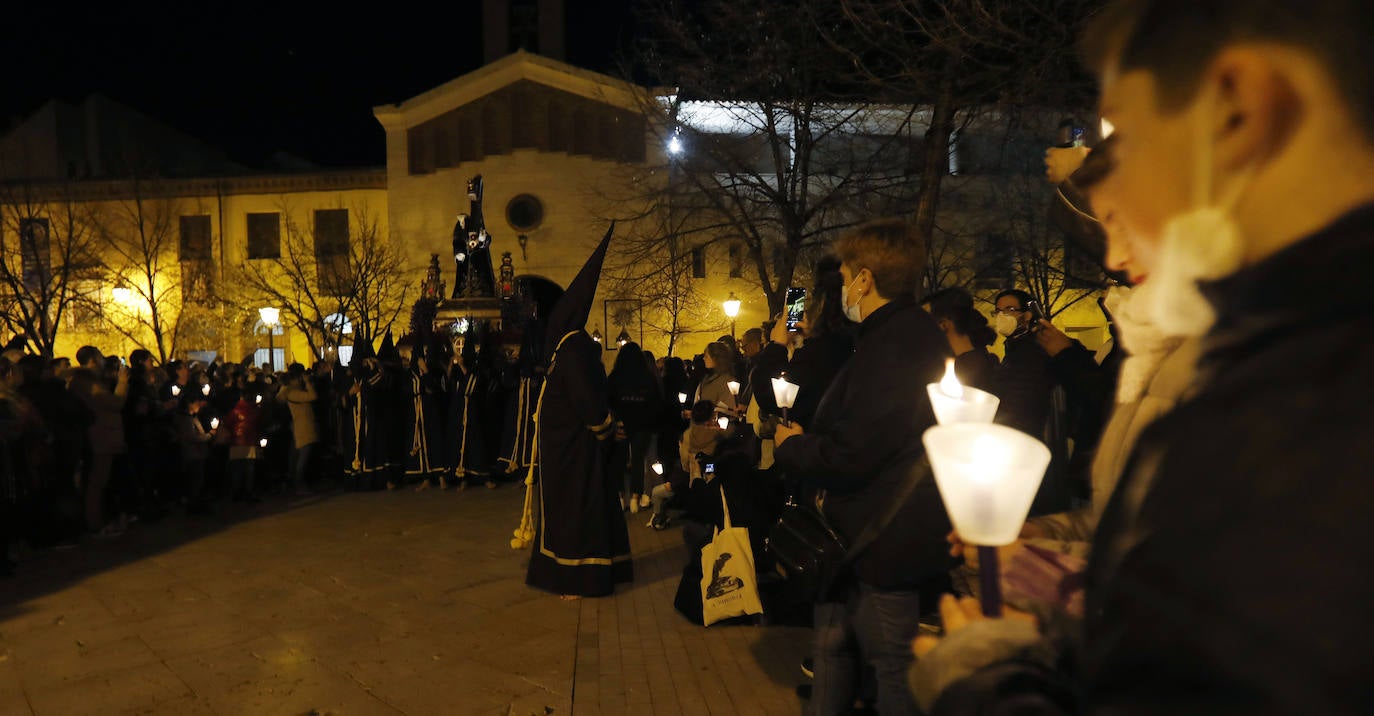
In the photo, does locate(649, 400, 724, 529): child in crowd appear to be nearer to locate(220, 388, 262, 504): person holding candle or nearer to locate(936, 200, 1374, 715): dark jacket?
locate(220, 388, 262, 504): person holding candle

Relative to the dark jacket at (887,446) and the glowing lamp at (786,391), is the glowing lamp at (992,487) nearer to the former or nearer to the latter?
the dark jacket at (887,446)

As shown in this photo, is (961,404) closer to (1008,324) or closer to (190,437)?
(1008,324)

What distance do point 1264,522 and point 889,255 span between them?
A: 2.78m

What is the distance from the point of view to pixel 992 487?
4.56 ft

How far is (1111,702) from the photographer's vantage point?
0.85 m

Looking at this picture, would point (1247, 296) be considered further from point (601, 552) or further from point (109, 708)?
point (601, 552)

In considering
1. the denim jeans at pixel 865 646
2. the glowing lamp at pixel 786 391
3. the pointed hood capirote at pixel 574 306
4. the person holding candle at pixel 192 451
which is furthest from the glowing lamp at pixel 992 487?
the person holding candle at pixel 192 451

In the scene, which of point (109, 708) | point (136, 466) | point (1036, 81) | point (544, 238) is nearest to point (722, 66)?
point (1036, 81)

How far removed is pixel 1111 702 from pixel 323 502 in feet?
Result: 44.6

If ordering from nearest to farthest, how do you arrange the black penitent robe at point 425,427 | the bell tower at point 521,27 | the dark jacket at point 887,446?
the dark jacket at point 887,446 → the black penitent robe at point 425,427 → the bell tower at point 521,27

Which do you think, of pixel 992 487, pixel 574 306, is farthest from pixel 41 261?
pixel 992 487

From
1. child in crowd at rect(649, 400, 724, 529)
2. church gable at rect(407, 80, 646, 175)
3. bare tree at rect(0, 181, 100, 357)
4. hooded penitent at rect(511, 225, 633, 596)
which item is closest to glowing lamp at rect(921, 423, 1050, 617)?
hooded penitent at rect(511, 225, 633, 596)

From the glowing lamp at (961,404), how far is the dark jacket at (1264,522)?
3.79ft

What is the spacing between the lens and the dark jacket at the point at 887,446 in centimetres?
312
